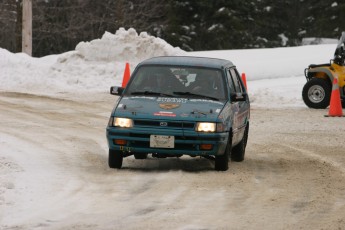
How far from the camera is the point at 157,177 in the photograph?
11461mm

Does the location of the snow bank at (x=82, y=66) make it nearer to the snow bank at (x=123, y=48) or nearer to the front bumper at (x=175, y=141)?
the snow bank at (x=123, y=48)

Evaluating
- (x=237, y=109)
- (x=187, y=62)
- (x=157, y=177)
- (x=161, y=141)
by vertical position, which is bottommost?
(x=157, y=177)

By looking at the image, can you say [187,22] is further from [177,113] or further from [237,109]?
[177,113]

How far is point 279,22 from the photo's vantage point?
211ft

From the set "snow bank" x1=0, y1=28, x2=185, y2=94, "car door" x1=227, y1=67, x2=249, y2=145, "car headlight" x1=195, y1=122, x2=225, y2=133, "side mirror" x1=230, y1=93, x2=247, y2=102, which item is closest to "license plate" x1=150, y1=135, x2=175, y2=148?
"car headlight" x1=195, y1=122, x2=225, y2=133

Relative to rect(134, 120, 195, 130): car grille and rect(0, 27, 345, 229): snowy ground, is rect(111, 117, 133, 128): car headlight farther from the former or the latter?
rect(0, 27, 345, 229): snowy ground

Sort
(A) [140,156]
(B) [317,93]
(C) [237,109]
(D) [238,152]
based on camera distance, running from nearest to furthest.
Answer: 1. (C) [237,109]
2. (A) [140,156]
3. (D) [238,152]
4. (B) [317,93]

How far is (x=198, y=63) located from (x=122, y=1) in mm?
39956

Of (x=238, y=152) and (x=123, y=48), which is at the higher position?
(x=123, y=48)

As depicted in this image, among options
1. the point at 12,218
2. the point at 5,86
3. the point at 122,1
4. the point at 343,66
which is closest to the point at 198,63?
the point at 12,218

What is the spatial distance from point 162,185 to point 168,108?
1.36 metres

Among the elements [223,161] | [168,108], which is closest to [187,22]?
[223,161]

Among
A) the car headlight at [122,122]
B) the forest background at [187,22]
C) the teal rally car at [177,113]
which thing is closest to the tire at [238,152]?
the teal rally car at [177,113]

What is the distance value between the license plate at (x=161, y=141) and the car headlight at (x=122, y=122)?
34cm
